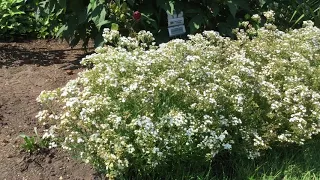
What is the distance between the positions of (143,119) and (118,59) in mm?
588

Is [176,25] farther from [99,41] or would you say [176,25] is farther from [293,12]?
[293,12]

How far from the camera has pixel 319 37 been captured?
4078 millimetres

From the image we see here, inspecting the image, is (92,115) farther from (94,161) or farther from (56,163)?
(56,163)

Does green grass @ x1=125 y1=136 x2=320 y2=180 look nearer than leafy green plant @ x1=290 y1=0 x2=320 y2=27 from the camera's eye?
Yes

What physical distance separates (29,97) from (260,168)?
6.69 ft

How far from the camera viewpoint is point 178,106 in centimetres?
311

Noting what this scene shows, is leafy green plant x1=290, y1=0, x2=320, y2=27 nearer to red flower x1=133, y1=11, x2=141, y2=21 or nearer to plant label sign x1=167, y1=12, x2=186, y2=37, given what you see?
plant label sign x1=167, y1=12, x2=186, y2=37

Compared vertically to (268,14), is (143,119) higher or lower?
lower

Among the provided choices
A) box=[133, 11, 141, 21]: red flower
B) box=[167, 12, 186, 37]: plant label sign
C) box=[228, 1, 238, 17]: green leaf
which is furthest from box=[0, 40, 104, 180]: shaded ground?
box=[228, 1, 238, 17]: green leaf

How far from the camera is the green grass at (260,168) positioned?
313cm

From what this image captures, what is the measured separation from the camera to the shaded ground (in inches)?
129

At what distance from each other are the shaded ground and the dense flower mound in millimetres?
260

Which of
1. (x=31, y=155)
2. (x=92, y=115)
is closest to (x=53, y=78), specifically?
(x=31, y=155)

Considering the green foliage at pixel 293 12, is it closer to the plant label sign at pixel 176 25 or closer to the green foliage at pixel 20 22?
the plant label sign at pixel 176 25
